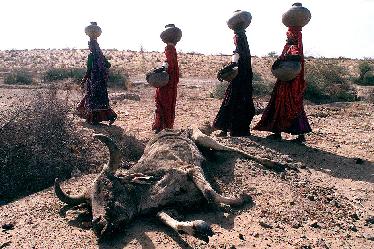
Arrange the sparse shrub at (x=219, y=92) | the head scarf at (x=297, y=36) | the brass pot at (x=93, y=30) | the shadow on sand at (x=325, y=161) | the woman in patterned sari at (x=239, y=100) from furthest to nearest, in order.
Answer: the sparse shrub at (x=219, y=92) → the brass pot at (x=93, y=30) → the woman in patterned sari at (x=239, y=100) → the head scarf at (x=297, y=36) → the shadow on sand at (x=325, y=161)

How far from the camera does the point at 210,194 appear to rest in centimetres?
498

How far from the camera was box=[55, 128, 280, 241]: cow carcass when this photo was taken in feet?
14.3

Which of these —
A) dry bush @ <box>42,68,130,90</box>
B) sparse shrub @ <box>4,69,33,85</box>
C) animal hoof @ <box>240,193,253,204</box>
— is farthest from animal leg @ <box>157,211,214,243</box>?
sparse shrub @ <box>4,69,33,85</box>

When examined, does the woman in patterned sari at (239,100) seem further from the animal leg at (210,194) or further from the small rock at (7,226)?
the small rock at (7,226)

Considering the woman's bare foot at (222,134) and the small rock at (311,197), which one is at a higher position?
the woman's bare foot at (222,134)

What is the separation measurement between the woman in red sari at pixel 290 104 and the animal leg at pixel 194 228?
3.97 m

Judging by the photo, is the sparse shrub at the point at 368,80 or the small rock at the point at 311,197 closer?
the small rock at the point at 311,197

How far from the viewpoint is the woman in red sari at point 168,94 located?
7.88 metres

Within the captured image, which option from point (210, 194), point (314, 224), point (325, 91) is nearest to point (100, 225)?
point (210, 194)

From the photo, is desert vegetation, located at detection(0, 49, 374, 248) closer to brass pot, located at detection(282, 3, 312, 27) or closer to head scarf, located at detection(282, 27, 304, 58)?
head scarf, located at detection(282, 27, 304, 58)

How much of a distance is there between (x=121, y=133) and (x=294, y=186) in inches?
167

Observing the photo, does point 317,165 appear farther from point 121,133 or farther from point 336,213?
point 121,133

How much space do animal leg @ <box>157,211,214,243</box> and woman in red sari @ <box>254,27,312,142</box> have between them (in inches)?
156

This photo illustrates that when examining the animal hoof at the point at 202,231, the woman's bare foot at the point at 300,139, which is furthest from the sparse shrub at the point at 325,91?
the animal hoof at the point at 202,231
